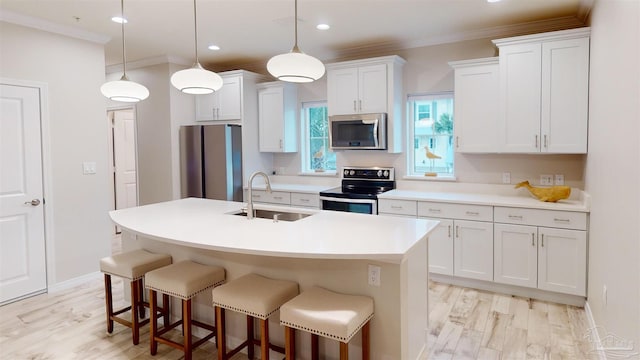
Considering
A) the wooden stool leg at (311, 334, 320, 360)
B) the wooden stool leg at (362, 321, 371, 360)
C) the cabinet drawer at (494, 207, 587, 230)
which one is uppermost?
the cabinet drawer at (494, 207, 587, 230)

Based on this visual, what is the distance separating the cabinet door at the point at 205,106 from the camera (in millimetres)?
5453

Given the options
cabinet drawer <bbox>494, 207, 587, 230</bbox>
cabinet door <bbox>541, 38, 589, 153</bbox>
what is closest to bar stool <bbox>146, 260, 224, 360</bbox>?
cabinet drawer <bbox>494, 207, 587, 230</bbox>

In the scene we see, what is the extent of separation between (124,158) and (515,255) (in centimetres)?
576

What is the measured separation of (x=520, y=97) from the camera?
3.73 meters

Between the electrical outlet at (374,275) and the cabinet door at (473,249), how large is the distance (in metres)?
1.92

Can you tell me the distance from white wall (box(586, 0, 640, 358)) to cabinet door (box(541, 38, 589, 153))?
0.71 feet

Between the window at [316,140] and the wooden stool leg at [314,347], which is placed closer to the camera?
the wooden stool leg at [314,347]

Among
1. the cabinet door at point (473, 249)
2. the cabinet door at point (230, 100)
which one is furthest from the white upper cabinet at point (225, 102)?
the cabinet door at point (473, 249)

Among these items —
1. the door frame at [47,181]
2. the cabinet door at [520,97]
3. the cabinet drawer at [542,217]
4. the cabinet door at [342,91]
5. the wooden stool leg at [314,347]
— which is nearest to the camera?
the wooden stool leg at [314,347]

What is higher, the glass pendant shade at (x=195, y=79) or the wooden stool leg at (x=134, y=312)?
the glass pendant shade at (x=195, y=79)

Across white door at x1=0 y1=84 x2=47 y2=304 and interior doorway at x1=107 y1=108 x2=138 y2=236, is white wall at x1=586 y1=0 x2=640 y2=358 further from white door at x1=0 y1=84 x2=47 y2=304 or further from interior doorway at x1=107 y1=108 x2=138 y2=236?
interior doorway at x1=107 y1=108 x2=138 y2=236

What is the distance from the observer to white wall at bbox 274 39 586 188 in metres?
3.92

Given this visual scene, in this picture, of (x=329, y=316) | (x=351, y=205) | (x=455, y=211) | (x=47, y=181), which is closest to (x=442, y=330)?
(x=455, y=211)

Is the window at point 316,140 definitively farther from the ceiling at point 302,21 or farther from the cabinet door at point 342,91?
the ceiling at point 302,21
